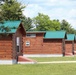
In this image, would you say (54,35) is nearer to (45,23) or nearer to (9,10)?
(9,10)

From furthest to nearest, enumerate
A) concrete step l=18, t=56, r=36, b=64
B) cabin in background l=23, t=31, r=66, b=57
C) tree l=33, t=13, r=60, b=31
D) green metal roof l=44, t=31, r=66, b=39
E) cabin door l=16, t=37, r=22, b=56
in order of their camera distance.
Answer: tree l=33, t=13, r=60, b=31, green metal roof l=44, t=31, r=66, b=39, cabin in background l=23, t=31, r=66, b=57, cabin door l=16, t=37, r=22, b=56, concrete step l=18, t=56, r=36, b=64

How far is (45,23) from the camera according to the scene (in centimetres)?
12256

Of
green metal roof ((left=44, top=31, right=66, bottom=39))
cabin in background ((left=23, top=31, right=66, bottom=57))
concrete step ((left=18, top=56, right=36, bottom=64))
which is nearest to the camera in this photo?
concrete step ((left=18, top=56, right=36, bottom=64))

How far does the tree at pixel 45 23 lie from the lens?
12125cm

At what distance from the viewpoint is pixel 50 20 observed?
12606cm

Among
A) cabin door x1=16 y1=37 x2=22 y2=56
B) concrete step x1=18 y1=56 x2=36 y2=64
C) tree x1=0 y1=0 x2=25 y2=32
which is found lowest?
concrete step x1=18 y1=56 x2=36 y2=64

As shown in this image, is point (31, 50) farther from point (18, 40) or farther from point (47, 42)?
point (18, 40)

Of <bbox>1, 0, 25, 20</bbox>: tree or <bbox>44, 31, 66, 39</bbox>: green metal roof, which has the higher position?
<bbox>1, 0, 25, 20</bbox>: tree

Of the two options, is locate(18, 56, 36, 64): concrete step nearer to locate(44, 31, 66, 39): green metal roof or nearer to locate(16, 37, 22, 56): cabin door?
locate(16, 37, 22, 56): cabin door

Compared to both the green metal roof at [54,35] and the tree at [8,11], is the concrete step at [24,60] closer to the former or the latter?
the tree at [8,11]

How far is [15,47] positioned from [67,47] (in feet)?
119

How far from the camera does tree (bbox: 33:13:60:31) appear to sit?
4774 inches

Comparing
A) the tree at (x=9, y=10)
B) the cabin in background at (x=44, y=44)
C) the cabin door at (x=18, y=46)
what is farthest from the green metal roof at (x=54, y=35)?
the tree at (x=9, y=10)

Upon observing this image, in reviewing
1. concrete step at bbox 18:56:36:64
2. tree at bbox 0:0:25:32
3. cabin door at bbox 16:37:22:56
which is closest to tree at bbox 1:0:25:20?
tree at bbox 0:0:25:32
